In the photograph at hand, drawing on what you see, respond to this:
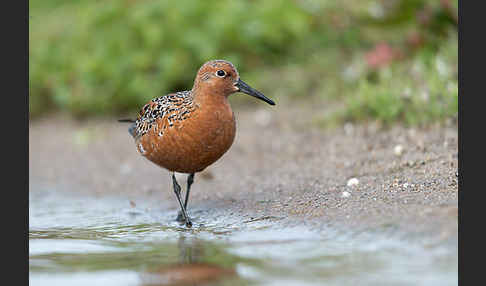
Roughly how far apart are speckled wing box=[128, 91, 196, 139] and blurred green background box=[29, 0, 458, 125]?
340 centimetres

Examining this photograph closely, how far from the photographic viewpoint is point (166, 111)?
19.7 feet

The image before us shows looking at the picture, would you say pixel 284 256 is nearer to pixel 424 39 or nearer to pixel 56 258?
pixel 56 258

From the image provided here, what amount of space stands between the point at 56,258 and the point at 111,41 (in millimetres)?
6140

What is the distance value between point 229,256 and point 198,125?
1.49 m

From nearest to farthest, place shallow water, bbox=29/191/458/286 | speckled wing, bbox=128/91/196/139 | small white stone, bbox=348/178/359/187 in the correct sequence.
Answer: shallow water, bbox=29/191/458/286
speckled wing, bbox=128/91/196/139
small white stone, bbox=348/178/359/187

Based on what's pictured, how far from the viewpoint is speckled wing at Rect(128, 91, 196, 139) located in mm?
5789

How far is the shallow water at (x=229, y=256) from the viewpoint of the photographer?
3.86 m

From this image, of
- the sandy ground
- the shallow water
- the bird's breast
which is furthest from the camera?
the bird's breast

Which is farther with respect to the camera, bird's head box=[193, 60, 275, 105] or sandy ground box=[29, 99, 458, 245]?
bird's head box=[193, 60, 275, 105]

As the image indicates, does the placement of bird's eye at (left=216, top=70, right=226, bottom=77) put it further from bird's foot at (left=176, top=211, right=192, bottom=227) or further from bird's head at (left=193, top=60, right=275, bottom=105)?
bird's foot at (left=176, top=211, right=192, bottom=227)

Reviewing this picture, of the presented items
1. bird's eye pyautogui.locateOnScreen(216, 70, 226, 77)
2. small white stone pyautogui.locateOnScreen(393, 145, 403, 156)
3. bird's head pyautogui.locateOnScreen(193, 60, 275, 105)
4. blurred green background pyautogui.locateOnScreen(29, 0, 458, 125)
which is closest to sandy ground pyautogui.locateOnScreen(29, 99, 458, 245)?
small white stone pyautogui.locateOnScreen(393, 145, 403, 156)

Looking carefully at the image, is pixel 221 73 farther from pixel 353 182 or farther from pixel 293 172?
pixel 293 172

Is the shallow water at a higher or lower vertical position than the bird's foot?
lower

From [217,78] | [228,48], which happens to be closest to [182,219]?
[217,78]
